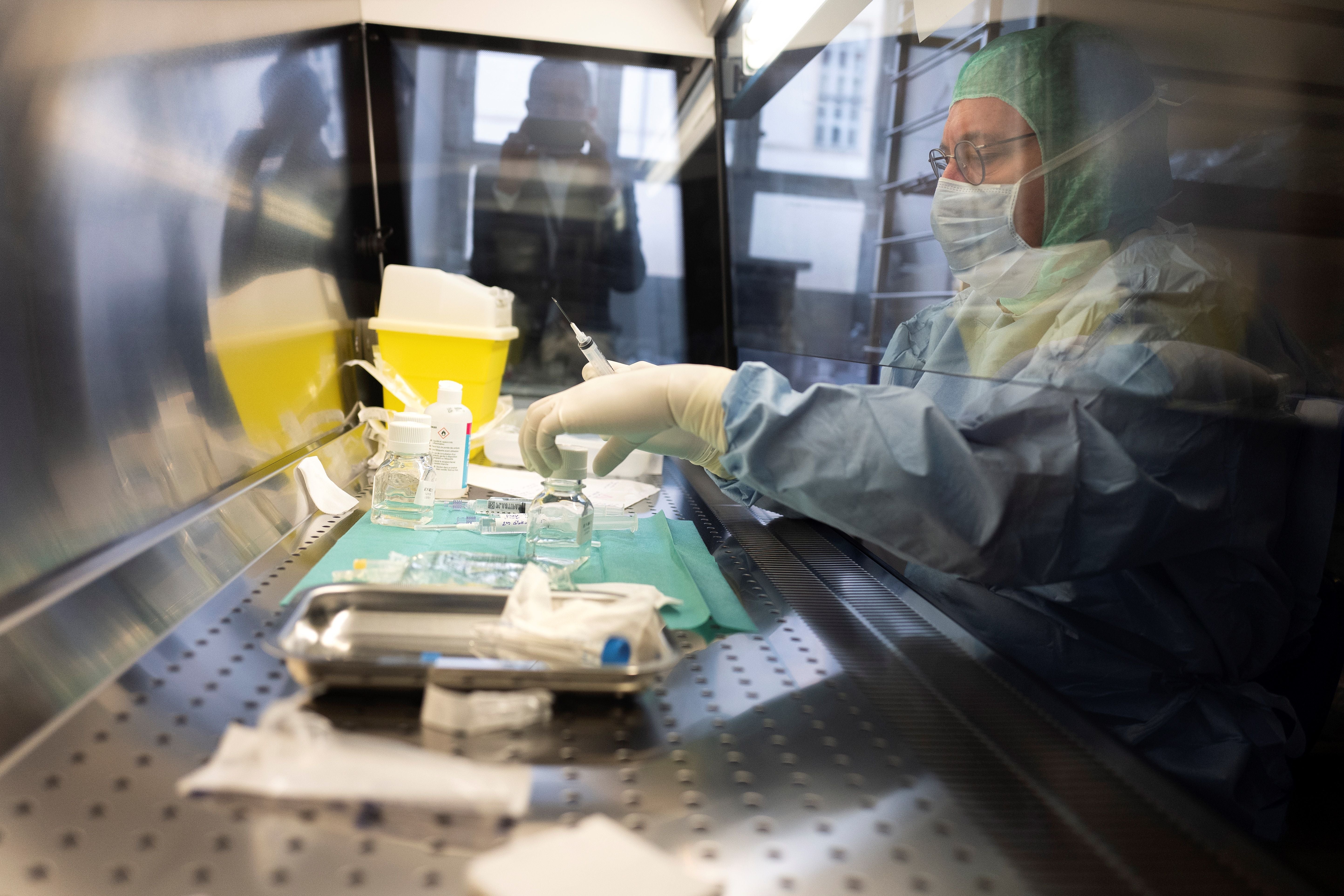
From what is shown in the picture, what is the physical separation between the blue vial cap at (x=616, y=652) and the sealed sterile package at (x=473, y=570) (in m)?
0.17

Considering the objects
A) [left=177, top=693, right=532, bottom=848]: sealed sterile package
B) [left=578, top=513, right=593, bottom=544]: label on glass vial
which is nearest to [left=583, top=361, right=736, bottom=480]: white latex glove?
[left=578, top=513, right=593, bottom=544]: label on glass vial

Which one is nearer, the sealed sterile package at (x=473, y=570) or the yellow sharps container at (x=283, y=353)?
the sealed sterile package at (x=473, y=570)

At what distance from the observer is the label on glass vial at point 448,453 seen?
131 cm

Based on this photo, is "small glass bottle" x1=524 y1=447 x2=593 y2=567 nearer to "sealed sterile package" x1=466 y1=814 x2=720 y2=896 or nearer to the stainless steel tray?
the stainless steel tray

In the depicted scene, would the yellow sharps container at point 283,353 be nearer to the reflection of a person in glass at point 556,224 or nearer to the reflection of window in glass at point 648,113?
the reflection of a person in glass at point 556,224

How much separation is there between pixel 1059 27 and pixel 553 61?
1.44 m

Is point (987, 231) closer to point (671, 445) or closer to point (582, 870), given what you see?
point (671, 445)

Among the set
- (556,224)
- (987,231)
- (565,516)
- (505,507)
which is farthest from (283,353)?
(987,231)

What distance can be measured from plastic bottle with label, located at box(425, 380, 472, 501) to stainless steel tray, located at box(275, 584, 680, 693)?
21.4 inches

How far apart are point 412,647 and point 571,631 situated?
15 cm

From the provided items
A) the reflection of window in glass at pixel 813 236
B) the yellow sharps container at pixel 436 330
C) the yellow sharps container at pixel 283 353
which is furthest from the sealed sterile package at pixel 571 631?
the reflection of window in glass at pixel 813 236

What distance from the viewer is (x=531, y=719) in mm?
611

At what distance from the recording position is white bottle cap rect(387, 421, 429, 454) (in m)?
1.13

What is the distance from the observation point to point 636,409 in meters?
1.03
